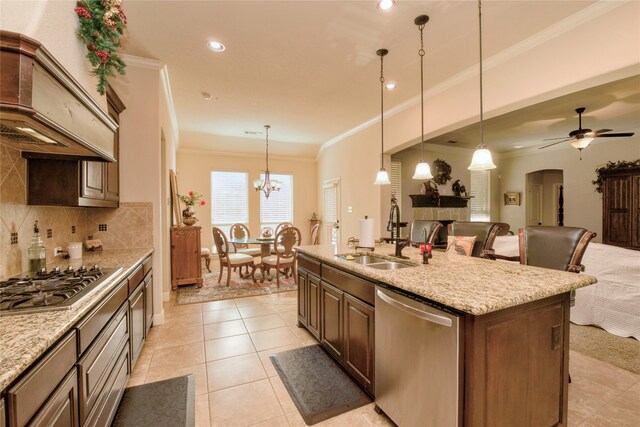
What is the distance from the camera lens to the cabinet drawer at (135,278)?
2.17 metres

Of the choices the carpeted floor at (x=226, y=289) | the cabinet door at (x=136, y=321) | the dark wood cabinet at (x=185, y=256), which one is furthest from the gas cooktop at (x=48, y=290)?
the dark wood cabinet at (x=185, y=256)

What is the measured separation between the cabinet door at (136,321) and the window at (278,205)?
5435 mm

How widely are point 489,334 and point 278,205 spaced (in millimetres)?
7166

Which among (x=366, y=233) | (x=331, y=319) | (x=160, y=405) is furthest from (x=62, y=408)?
(x=366, y=233)

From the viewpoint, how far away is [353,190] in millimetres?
6359

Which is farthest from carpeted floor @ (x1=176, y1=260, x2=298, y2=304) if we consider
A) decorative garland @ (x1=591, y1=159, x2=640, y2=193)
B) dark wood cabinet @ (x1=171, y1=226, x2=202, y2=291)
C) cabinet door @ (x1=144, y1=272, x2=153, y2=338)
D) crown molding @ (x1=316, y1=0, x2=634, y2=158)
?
decorative garland @ (x1=591, y1=159, x2=640, y2=193)

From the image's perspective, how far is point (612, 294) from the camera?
2900mm

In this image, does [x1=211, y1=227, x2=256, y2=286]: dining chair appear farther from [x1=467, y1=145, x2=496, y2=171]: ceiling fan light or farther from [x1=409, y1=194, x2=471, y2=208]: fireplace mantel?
[x1=409, y1=194, x2=471, y2=208]: fireplace mantel

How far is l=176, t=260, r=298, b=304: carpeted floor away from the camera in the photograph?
13.9 feet

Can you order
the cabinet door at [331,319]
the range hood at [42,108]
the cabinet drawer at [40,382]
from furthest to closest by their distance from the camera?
the cabinet door at [331,319], the range hood at [42,108], the cabinet drawer at [40,382]

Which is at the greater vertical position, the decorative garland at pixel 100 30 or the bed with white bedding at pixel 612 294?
the decorative garland at pixel 100 30

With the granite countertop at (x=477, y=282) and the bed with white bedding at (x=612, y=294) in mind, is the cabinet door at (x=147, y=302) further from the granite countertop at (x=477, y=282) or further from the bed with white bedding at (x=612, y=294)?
the bed with white bedding at (x=612, y=294)

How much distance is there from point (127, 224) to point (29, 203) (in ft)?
4.03

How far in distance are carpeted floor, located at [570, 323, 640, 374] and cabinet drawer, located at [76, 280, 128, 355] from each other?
382 cm
